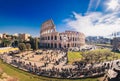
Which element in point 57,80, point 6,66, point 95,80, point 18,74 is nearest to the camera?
point 95,80

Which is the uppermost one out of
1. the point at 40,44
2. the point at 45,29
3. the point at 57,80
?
the point at 45,29

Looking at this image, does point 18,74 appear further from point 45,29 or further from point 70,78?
point 45,29

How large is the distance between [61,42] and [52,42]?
7228mm

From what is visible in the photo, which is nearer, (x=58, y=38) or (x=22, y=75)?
(x=22, y=75)

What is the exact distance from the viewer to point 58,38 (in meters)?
96.2

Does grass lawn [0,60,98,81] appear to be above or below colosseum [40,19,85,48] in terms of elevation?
below

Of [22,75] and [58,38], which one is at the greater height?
[58,38]

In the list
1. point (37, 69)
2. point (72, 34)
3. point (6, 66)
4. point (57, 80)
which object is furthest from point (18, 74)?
point (72, 34)

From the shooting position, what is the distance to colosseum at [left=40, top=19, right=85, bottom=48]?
3757 inches

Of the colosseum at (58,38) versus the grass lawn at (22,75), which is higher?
the colosseum at (58,38)

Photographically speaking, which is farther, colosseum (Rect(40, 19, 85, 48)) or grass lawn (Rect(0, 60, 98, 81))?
colosseum (Rect(40, 19, 85, 48))

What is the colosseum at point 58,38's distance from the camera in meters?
95.4

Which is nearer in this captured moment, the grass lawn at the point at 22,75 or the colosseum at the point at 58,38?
the grass lawn at the point at 22,75

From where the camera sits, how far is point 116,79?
27047mm
